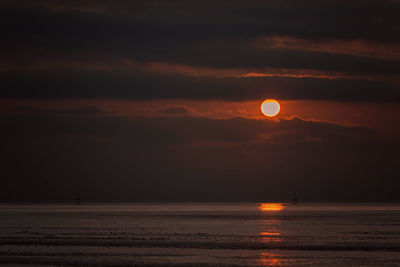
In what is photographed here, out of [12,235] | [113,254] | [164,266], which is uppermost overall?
[12,235]

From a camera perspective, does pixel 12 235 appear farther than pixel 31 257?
Yes

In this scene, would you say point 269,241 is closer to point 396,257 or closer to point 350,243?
point 350,243

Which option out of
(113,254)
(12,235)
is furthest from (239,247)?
(12,235)

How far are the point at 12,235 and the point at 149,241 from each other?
19.4 m

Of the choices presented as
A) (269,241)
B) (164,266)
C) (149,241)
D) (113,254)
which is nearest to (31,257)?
(113,254)

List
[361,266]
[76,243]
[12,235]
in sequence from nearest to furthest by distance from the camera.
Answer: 1. [361,266]
2. [76,243]
3. [12,235]

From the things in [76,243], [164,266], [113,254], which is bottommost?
[164,266]

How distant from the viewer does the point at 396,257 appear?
5541 centimetres

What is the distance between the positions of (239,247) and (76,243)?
56.4 ft

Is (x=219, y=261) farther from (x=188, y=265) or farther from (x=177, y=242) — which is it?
(x=177, y=242)

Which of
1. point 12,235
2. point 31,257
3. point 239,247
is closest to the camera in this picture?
point 31,257

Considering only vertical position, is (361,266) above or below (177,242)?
below

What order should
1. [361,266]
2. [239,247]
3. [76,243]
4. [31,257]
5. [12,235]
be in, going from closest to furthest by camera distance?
[361,266]
[31,257]
[239,247]
[76,243]
[12,235]

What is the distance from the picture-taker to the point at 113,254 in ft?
191
